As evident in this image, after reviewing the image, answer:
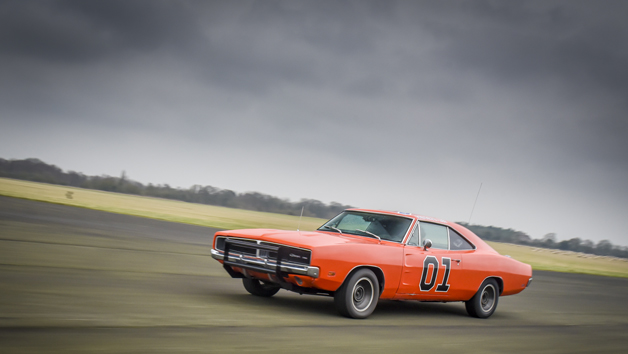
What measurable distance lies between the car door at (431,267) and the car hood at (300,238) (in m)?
0.57

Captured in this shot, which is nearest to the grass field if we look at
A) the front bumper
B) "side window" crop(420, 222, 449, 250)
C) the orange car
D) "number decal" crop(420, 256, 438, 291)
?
the orange car

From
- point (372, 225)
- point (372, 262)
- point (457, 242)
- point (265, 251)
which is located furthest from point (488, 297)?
point (265, 251)

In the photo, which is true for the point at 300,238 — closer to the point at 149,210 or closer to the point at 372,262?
the point at 372,262

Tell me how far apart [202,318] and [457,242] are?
4.26 meters

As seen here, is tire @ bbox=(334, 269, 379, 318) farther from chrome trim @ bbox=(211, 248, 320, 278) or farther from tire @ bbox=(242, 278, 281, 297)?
tire @ bbox=(242, 278, 281, 297)

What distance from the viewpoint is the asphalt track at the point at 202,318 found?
4.95 m

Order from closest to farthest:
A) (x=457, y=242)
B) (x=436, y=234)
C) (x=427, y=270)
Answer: (x=427, y=270)
(x=436, y=234)
(x=457, y=242)

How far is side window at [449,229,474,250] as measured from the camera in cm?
880

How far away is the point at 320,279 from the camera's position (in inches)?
267

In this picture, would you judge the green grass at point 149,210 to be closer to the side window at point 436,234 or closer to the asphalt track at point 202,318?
the asphalt track at point 202,318

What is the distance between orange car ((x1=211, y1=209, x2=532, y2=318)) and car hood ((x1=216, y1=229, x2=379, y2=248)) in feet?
0.04

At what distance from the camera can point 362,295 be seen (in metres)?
7.41

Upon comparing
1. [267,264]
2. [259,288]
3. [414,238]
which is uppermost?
[414,238]

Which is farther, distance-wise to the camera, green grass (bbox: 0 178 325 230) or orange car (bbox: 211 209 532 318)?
green grass (bbox: 0 178 325 230)
